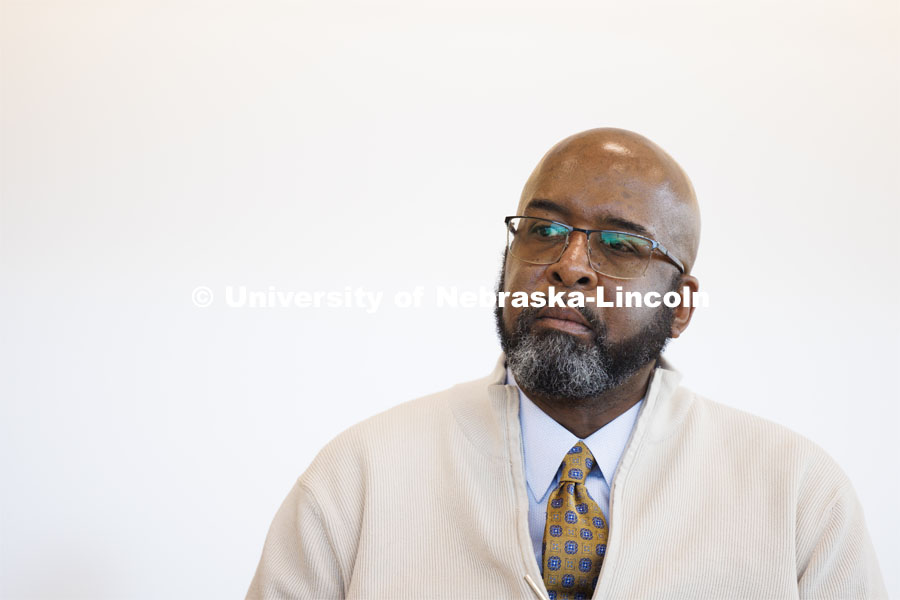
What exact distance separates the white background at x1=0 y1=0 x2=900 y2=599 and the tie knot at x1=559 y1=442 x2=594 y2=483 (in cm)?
119

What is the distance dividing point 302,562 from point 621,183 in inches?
30.3

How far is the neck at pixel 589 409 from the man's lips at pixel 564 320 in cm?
13

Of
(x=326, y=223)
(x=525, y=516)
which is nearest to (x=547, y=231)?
(x=525, y=516)

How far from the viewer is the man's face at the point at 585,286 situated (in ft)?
4.70

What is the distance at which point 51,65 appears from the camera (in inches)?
102

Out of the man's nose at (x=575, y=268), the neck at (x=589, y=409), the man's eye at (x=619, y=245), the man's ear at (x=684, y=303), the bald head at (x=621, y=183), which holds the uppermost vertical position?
the bald head at (x=621, y=183)

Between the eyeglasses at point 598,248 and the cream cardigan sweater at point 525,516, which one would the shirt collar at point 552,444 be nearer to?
the cream cardigan sweater at point 525,516

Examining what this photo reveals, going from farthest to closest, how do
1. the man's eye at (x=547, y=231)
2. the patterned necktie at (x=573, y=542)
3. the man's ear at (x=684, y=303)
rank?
1. the man's ear at (x=684, y=303)
2. the man's eye at (x=547, y=231)
3. the patterned necktie at (x=573, y=542)

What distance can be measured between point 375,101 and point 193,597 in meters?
1.43

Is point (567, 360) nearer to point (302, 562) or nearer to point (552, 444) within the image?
point (552, 444)

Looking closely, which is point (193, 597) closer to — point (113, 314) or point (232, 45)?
point (113, 314)

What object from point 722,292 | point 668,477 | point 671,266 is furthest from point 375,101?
point 668,477

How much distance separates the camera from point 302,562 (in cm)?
146

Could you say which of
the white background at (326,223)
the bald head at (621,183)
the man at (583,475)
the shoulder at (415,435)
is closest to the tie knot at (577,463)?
the man at (583,475)
